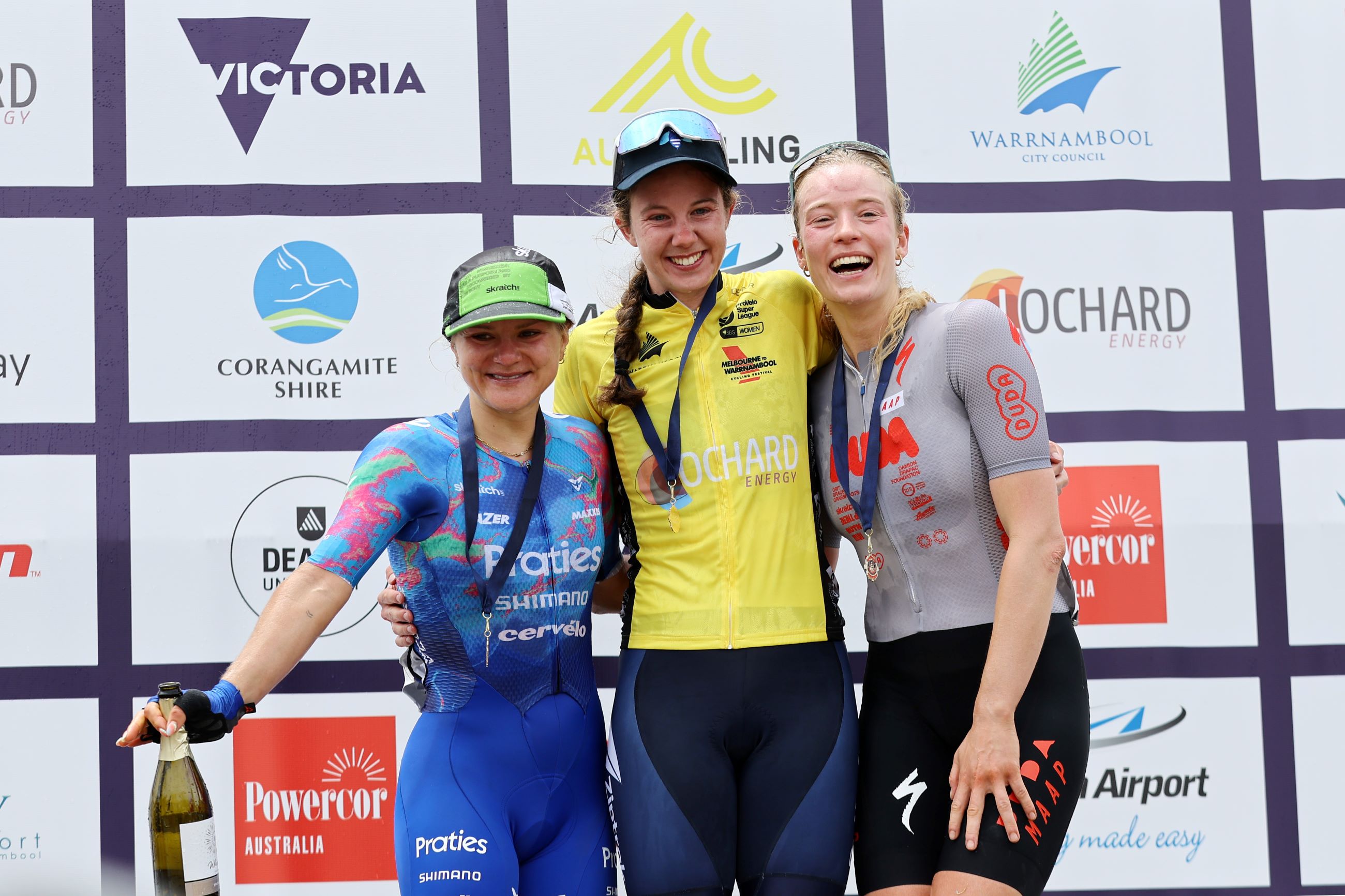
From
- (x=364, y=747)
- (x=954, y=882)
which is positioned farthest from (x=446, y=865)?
(x=364, y=747)

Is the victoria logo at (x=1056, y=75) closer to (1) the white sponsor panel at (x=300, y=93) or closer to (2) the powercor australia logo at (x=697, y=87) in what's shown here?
(2) the powercor australia logo at (x=697, y=87)

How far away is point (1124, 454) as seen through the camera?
3180 millimetres

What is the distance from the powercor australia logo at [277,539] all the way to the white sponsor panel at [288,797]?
27 cm

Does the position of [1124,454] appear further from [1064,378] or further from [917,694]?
[917,694]

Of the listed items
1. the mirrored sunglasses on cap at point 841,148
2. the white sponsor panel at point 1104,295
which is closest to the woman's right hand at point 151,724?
the mirrored sunglasses on cap at point 841,148

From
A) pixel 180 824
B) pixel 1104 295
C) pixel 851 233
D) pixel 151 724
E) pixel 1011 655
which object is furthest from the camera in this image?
pixel 1104 295

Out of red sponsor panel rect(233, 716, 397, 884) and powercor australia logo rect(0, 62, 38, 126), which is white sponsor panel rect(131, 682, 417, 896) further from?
powercor australia logo rect(0, 62, 38, 126)

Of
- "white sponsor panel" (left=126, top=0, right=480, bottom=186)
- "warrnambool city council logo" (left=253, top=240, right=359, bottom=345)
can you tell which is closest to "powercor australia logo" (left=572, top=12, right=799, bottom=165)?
"white sponsor panel" (left=126, top=0, right=480, bottom=186)

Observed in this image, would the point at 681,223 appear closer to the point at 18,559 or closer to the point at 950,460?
the point at 950,460

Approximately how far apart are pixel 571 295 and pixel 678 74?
0.80m

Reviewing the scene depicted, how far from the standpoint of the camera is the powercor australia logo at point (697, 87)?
125 inches

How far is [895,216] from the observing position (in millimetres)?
1961

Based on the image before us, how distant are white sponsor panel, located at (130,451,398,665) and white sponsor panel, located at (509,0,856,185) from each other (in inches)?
55.5

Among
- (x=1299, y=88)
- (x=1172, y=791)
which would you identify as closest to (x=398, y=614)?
(x=1172, y=791)
